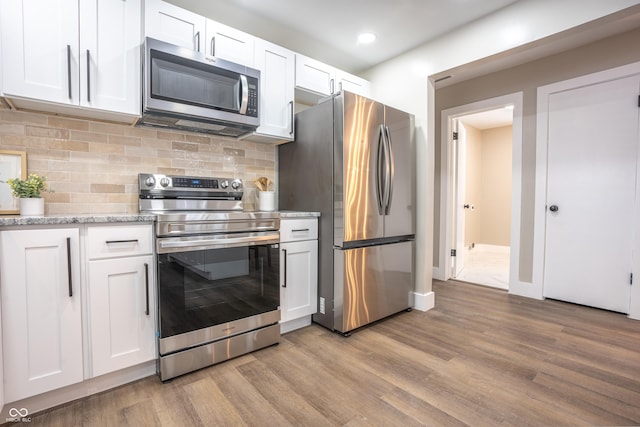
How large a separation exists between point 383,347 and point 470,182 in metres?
4.83

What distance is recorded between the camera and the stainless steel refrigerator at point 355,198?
90.9 inches

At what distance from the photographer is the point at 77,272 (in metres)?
1.51

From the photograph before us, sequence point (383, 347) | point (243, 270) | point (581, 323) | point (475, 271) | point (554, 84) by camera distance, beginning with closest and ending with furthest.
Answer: point (243, 270) → point (383, 347) → point (581, 323) → point (554, 84) → point (475, 271)

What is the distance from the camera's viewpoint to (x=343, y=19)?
2.39m

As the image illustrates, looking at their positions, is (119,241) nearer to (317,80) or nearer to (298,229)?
(298,229)

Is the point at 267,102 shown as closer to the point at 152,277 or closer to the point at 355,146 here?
the point at 355,146

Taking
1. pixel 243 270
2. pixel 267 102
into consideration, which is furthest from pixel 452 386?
pixel 267 102

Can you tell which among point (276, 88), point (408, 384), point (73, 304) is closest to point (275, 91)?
point (276, 88)

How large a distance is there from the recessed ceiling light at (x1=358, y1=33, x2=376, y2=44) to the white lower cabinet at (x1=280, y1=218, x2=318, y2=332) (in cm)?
165

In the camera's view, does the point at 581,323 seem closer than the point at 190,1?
No

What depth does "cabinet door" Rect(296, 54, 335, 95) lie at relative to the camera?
103 inches

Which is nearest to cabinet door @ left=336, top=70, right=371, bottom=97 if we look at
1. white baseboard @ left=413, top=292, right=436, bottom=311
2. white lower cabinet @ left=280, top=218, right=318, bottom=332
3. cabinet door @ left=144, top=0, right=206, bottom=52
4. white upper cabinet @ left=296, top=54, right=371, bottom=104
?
white upper cabinet @ left=296, top=54, right=371, bottom=104

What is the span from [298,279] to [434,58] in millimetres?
2265

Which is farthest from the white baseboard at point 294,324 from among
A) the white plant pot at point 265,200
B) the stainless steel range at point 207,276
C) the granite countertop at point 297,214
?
the white plant pot at point 265,200
